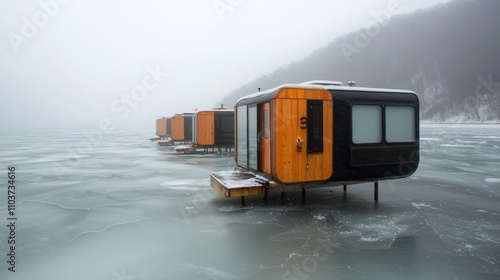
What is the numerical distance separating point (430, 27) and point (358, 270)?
190 meters

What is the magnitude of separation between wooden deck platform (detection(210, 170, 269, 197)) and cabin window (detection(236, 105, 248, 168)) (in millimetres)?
655

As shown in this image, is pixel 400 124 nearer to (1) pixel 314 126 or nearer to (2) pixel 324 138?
(2) pixel 324 138

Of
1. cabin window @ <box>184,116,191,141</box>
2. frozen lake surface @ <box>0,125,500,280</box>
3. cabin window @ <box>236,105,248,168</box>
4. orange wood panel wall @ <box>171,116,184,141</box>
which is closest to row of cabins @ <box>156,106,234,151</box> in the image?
cabin window @ <box>184,116,191,141</box>

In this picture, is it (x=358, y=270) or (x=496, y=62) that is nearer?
(x=358, y=270)

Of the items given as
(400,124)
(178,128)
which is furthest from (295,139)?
(178,128)

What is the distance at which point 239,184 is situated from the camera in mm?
9477

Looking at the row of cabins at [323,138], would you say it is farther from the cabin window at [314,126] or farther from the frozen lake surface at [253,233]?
the frozen lake surface at [253,233]

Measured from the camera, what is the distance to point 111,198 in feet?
35.7

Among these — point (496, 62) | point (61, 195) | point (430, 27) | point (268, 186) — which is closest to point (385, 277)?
point (268, 186)

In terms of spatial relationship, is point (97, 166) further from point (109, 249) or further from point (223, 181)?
point (109, 249)

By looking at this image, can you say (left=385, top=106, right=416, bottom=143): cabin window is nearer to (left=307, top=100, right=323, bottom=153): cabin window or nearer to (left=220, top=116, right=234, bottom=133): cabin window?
(left=307, top=100, right=323, bottom=153): cabin window

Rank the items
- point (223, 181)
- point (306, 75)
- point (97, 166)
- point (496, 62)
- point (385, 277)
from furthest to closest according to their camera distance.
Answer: point (306, 75) < point (496, 62) < point (97, 166) < point (223, 181) < point (385, 277)

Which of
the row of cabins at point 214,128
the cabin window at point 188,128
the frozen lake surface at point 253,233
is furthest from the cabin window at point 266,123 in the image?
the cabin window at point 188,128

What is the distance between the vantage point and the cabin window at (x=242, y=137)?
436 inches
